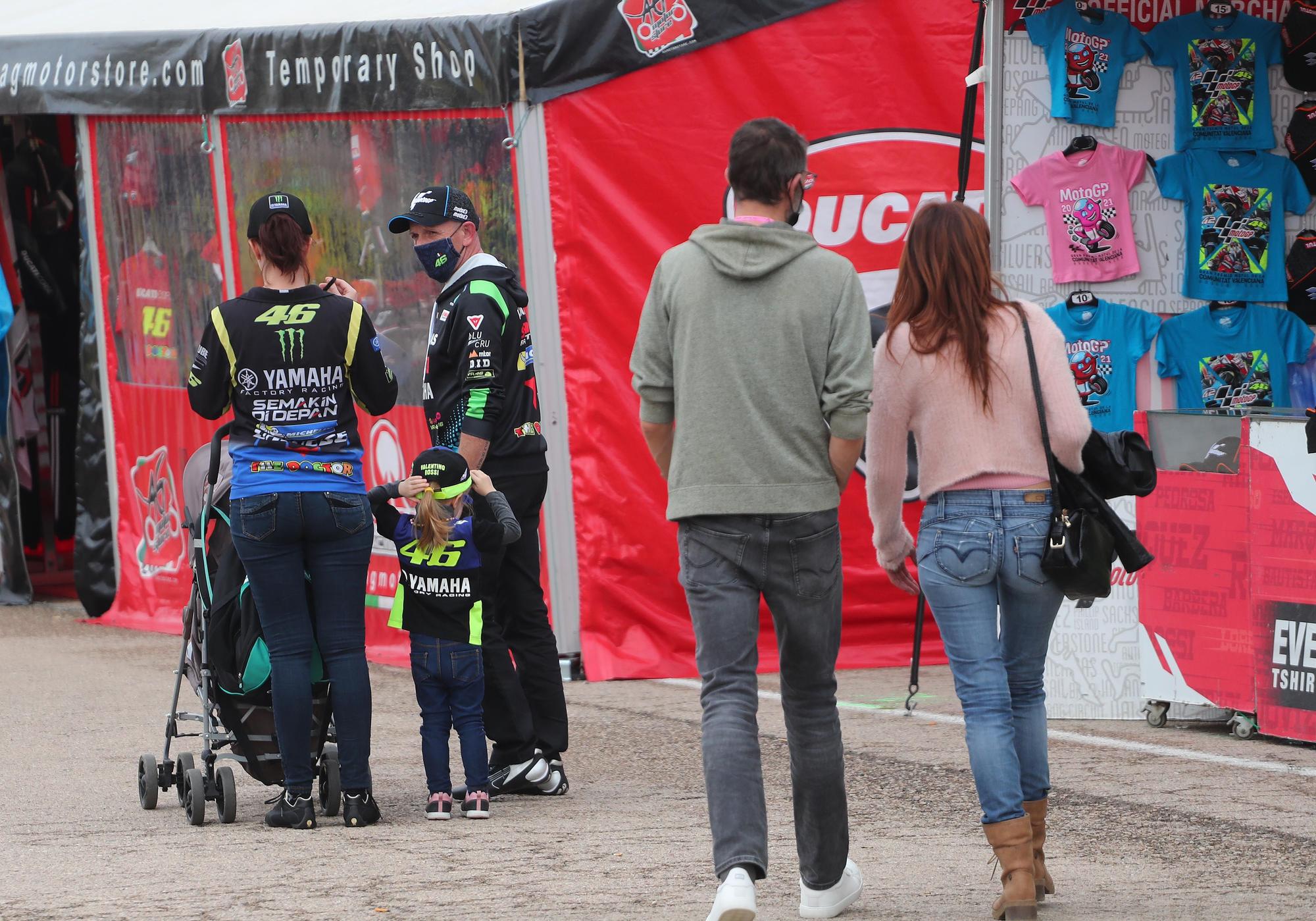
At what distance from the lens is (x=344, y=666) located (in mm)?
5547

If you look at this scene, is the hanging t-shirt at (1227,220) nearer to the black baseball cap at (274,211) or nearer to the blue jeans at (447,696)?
the blue jeans at (447,696)

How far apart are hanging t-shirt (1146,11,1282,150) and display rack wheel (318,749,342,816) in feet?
13.5

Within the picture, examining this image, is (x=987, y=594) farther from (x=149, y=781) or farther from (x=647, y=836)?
(x=149, y=781)

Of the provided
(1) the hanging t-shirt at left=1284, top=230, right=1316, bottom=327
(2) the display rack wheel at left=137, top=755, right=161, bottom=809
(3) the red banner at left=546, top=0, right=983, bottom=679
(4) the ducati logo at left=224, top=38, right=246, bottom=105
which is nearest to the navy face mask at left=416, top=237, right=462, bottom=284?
(2) the display rack wheel at left=137, top=755, right=161, bottom=809

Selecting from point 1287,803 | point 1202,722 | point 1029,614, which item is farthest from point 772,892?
point 1202,722

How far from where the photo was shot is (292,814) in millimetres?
5570

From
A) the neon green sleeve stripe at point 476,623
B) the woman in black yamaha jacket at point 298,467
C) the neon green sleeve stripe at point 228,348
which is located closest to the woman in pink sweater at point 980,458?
the neon green sleeve stripe at point 476,623

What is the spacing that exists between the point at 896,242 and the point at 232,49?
3474 millimetres

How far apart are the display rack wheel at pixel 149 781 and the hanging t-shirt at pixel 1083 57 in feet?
13.4

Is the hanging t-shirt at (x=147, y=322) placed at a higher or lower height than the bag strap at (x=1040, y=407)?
higher

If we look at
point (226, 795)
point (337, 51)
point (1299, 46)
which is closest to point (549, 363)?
point (337, 51)

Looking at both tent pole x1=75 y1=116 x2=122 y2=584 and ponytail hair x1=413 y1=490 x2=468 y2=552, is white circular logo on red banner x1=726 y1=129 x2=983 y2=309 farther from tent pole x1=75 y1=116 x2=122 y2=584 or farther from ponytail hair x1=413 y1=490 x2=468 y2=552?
tent pole x1=75 y1=116 x2=122 y2=584

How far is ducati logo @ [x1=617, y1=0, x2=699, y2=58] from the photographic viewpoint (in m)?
8.12

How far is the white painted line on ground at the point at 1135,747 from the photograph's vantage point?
631 cm
